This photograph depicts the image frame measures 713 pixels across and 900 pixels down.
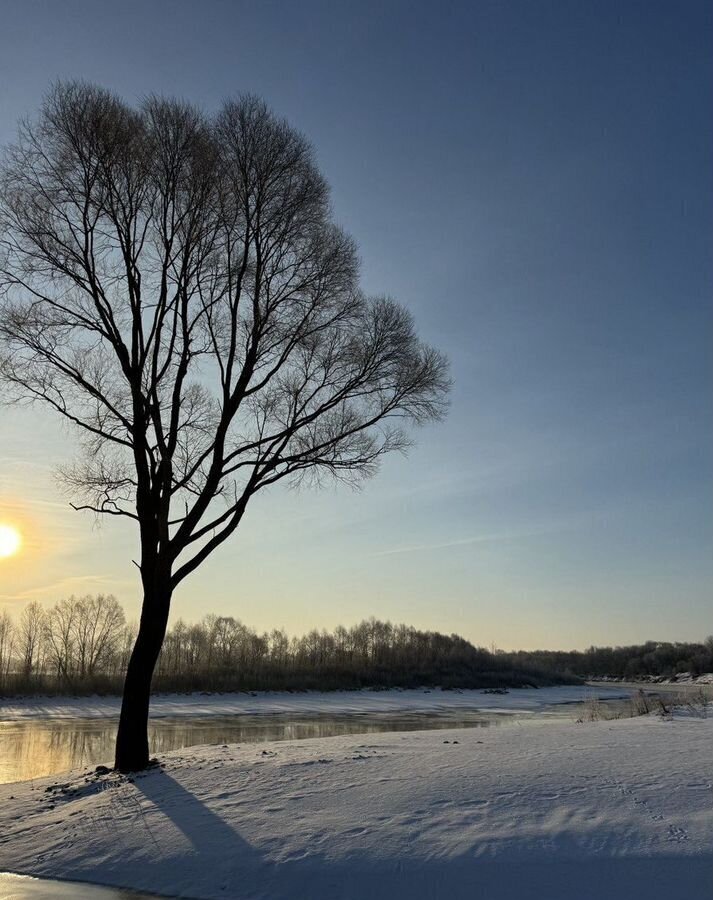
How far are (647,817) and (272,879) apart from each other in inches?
143

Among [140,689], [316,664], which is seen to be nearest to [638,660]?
[316,664]

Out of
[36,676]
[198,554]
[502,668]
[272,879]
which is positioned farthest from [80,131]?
[502,668]

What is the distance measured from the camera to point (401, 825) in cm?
707

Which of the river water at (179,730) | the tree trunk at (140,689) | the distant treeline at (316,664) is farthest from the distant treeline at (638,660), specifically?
the tree trunk at (140,689)

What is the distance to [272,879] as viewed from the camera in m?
6.41

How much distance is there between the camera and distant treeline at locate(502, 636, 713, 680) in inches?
4104

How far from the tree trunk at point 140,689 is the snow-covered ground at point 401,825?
62 cm

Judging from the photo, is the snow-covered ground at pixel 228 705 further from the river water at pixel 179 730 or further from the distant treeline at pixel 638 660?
the distant treeline at pixel 638 660

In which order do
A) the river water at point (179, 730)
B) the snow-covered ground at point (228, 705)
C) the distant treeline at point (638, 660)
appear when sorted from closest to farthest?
1. the river water at point (179, 730)
2. the snow-covered ground at point (228, 705)
3. the distant treeline at point (638, 660)

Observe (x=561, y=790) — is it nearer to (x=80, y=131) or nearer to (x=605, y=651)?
(x=80, y=131)

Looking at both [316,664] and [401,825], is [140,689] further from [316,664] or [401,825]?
[316,664]

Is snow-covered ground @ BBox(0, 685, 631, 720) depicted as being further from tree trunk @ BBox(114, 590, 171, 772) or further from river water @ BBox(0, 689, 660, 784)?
tree trunk @ BBox(114, 590, 171, 772)

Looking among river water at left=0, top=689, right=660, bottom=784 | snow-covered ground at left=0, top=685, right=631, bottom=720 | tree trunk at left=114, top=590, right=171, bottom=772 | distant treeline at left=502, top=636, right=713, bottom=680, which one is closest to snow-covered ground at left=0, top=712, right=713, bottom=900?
tree trunk at left=114, top=590, right=171, bottom=772

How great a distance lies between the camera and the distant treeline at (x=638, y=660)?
10425cm
